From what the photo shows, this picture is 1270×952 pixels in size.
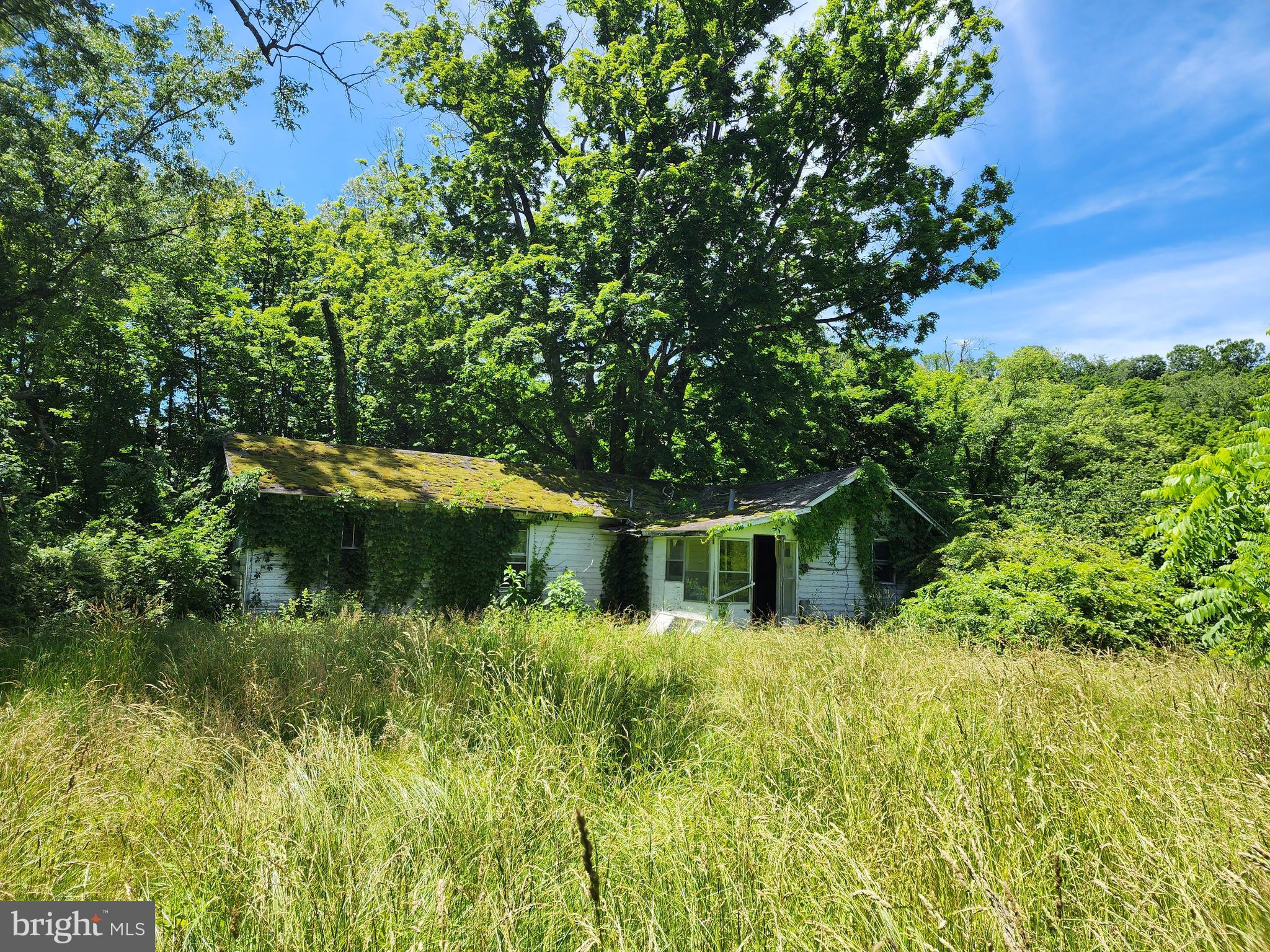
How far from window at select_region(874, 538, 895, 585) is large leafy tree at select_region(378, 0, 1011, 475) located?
5270mm

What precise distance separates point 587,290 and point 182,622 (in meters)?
14.5

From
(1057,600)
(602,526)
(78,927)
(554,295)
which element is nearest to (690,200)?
(554,295)

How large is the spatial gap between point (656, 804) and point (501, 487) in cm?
1513

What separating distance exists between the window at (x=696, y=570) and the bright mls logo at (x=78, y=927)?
46.3ft

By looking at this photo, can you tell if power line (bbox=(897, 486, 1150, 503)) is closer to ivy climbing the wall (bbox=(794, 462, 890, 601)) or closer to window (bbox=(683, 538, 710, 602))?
ivy climbing the wall (bbox=(794, 462, 890, 601))

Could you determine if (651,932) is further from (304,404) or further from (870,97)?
(304,404)

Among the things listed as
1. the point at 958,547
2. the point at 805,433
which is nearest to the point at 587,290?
the point at 805,433

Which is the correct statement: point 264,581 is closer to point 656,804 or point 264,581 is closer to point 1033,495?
point 656,804

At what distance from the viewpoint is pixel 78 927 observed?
94.4 inches

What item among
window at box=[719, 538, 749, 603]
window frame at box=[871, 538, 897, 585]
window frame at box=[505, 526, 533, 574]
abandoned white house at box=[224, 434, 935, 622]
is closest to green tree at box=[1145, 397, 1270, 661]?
abandoned white house at box=[224, 434, 935, 622]

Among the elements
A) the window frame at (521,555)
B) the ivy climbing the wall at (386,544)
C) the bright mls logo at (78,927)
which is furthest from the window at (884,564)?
the bright mls logo at (78,927)

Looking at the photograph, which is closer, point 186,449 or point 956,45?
point 956,45

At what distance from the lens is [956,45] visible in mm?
18766

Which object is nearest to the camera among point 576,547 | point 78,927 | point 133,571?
point 78,927
